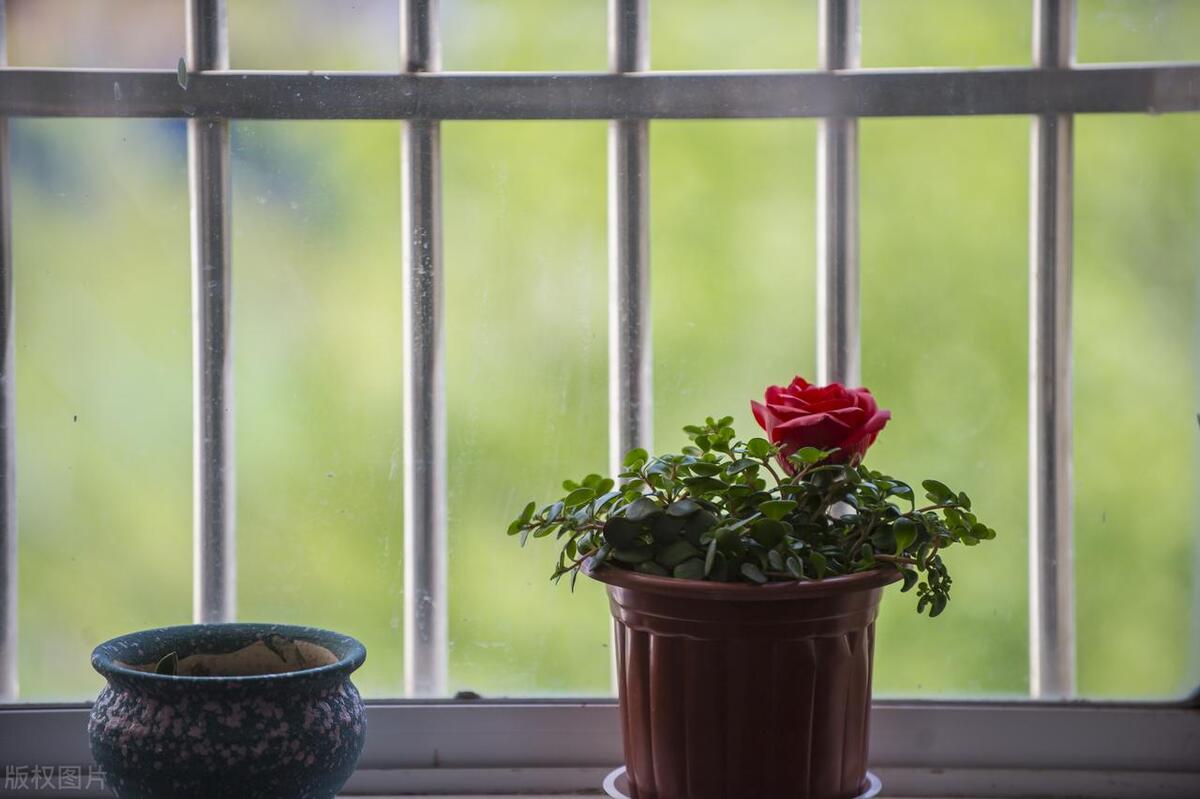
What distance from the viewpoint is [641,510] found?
1037mm

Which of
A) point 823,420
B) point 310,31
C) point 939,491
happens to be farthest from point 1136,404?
point 310,31

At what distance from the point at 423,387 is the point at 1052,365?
2.52 feet

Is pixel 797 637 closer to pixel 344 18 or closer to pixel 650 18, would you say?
pixel 650 18

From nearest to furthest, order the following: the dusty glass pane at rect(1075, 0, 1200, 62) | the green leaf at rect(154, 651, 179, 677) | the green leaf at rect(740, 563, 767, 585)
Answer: the green leaf at rect(740, 563, 767, 585)
the green leaf at rect(154, 651, 179, 677)
the dusty glass pane at rect(1075, 0, 1200, 62)

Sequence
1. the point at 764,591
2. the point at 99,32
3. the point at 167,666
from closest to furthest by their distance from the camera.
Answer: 1. the point at 764,591
2. the point at 167,666
3. the point at 99,32

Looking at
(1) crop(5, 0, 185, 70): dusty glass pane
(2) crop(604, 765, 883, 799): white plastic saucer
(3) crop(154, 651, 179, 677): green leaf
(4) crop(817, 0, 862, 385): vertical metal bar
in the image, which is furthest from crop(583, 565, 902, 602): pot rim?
(1) crop(5, 0, 185, 70): dusty glass pane

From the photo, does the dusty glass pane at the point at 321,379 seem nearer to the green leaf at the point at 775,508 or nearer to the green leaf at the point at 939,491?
the green leaf at the point at 775,508

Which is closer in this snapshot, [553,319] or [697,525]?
[697,525]

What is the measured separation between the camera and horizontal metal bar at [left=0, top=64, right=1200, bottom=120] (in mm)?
1292

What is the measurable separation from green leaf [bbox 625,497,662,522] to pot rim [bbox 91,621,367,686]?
0.31 m

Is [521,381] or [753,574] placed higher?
[521,381]

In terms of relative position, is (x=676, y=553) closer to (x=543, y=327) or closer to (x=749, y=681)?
(x=749, y=681)

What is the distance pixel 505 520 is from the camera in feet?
4.35

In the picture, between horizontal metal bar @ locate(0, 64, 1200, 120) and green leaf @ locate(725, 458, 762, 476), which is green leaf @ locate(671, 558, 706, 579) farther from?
horizontal metal bar @ locate(0, 64, 1200, 120)
